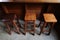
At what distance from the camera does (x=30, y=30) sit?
88.9 inches

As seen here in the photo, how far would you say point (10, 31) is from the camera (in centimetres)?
229

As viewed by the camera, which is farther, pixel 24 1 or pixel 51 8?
pixel 51 8

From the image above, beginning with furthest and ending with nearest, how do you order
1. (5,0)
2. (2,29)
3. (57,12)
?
(57,12), (2,29), (5,0)

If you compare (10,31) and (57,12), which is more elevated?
(57,12)

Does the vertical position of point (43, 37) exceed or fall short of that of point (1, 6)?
it falls short

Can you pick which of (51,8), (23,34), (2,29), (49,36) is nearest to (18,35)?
(23,34)

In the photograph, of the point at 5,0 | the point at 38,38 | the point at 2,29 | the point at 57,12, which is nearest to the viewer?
the point at 5,0

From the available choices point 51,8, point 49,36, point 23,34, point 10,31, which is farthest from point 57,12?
point 10,31

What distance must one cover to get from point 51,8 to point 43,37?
0.80m

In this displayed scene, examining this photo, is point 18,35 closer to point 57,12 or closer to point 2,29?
point 2,29

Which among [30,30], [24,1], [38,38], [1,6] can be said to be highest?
[24,1]

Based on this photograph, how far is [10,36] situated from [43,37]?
788mm

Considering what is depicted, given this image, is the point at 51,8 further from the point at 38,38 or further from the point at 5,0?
the point at 5,0

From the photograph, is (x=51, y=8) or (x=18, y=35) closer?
(x=18, y=35)
